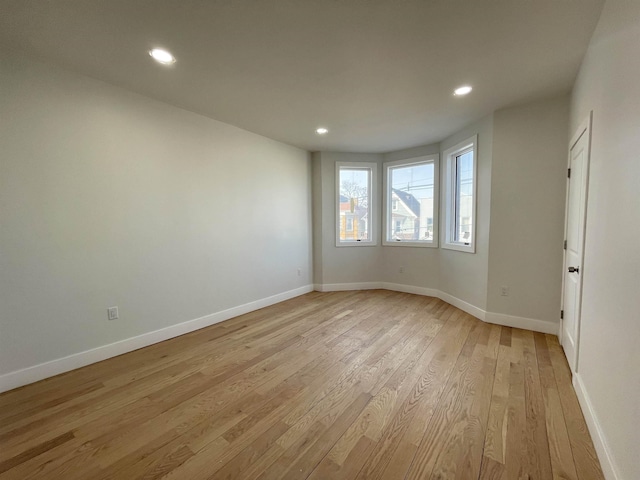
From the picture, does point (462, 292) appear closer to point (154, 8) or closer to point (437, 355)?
point (437, 355)

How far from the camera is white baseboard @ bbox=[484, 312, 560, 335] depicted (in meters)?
2.92

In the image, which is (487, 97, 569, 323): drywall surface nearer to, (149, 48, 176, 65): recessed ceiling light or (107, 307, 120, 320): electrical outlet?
(149, 48, 176, 65): recessed ceiling light

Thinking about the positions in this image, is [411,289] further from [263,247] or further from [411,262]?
[263,247]

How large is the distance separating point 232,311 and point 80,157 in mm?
2308

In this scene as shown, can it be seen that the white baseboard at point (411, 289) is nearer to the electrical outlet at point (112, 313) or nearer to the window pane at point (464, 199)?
the window pane at point (464, 199)

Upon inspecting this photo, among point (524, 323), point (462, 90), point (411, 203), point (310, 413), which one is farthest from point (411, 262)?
point (310, 413)

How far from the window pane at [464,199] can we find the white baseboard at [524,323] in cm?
101

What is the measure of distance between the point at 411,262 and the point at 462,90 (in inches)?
112

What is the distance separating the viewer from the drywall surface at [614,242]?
116 centimetres

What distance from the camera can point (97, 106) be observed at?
2.40m

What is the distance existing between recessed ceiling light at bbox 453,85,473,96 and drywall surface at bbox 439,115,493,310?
2.58ft

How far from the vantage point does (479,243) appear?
3.37 meters

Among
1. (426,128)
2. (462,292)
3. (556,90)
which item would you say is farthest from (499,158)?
(462,292)

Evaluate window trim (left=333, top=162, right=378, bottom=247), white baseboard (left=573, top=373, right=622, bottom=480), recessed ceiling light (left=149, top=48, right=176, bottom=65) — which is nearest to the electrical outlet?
recessed ceiling light (left=149, top=48, right=176, bottom=65)
